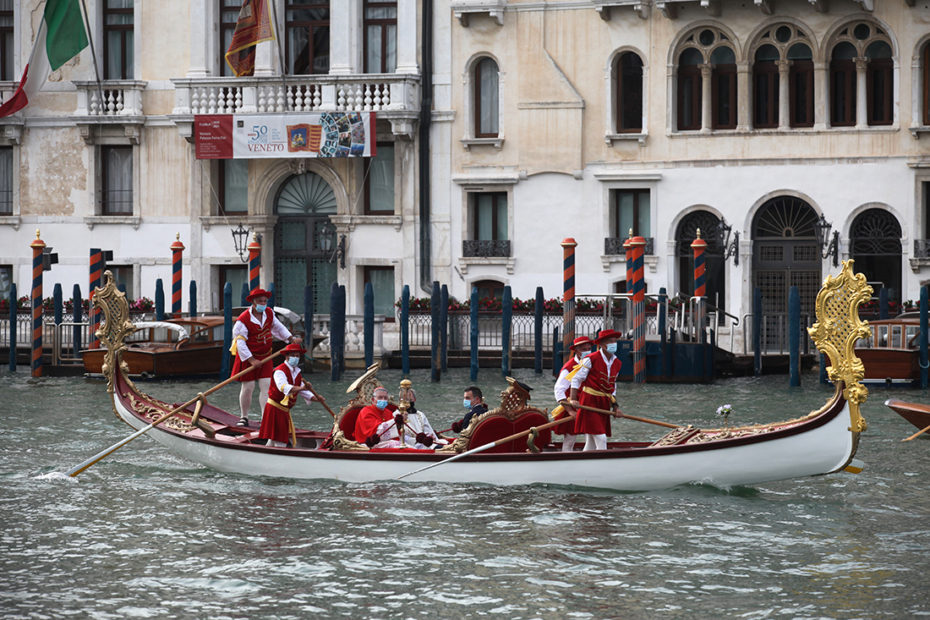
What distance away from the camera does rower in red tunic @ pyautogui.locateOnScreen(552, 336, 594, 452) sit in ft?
41.8

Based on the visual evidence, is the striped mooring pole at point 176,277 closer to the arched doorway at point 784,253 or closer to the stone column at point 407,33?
the stone column at point 407,33

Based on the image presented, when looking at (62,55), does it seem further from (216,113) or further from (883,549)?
(883,549)

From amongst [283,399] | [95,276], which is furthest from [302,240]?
[283,399]

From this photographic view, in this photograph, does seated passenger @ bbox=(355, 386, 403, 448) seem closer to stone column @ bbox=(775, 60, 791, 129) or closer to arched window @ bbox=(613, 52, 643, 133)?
stone column @ bbox=(775, 60, 791, 129)

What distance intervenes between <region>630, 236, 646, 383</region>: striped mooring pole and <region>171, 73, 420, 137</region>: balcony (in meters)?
6.65

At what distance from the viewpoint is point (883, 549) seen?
35.6 feet

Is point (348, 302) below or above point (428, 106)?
below

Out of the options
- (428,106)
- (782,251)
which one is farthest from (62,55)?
(782,251)

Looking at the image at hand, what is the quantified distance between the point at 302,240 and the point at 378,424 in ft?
53.4

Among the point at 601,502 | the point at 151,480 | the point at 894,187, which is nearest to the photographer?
the point at 601,502

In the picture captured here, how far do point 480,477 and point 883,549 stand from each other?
11.0ft

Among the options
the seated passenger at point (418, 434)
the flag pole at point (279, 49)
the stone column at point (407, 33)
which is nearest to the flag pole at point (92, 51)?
the flag pole at point (279, 49)

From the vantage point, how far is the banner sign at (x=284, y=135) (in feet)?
91.0

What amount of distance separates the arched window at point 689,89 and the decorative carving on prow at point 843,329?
1587 centimetres
